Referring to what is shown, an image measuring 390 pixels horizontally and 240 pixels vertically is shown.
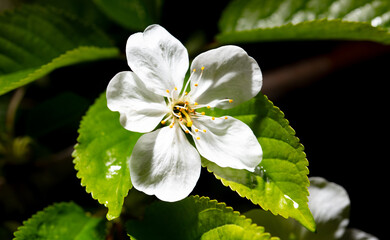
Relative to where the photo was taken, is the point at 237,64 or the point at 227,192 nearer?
the point at 237,64

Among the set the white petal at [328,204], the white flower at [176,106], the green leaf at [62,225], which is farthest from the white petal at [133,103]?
the white petal at [328,204]

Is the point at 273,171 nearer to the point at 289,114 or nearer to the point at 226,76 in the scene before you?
the point at 226,76

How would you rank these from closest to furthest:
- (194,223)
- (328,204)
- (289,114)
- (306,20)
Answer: (194,223) < (328,204) < (306,20) < (289,114)

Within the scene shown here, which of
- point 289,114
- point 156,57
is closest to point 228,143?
point 156,57

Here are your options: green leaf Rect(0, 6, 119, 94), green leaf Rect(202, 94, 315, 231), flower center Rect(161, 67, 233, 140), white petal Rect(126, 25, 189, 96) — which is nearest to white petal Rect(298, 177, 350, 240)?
green leaf Rect(202, 94, 315, 231)

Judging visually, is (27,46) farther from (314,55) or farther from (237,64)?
(314,55)

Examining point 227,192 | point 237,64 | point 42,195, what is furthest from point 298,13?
point 42,195

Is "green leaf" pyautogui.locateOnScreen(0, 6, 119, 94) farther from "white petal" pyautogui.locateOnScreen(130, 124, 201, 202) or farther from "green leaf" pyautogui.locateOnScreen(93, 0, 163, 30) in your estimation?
"white petal" pyautogui.locateOnScreen(130, 124, 201, 202)

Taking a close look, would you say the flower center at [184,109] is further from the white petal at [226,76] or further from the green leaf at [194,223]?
the green leaf at [194,223]
